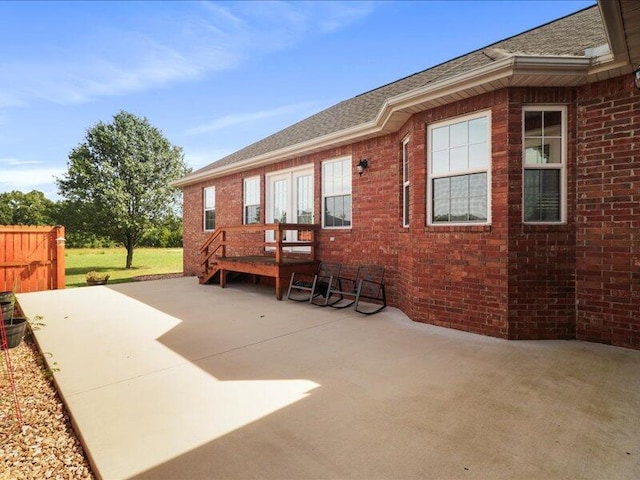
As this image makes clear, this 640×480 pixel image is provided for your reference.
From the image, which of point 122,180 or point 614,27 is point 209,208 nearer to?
point 122,180

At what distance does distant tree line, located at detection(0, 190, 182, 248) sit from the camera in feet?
56.8

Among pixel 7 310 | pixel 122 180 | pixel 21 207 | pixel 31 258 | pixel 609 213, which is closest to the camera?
pixel 609 213

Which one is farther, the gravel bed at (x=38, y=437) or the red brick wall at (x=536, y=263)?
the red brick wall at (x=536, y=263)

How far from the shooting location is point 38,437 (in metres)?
2.41

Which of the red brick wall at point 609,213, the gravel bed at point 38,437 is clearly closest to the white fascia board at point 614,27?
the red brick wall at point 609,213

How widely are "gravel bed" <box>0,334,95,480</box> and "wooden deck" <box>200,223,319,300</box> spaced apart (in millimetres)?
4566

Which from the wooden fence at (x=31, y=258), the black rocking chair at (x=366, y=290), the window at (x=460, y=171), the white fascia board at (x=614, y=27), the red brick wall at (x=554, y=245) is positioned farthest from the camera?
the wooden fence at (x=31, y=258)

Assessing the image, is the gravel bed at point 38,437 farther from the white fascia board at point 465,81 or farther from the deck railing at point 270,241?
the white fascia board at point 465,81

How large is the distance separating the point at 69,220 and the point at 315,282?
54.8ft

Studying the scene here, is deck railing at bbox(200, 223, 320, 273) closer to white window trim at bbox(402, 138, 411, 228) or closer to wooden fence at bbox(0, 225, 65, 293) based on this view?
white window trim at bbox(402, 138, 411, 228)

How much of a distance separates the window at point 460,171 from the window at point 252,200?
20.3 feet

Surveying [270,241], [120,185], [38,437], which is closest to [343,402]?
[38,437]

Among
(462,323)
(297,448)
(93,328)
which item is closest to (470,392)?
(297,448)

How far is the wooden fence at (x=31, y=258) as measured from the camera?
880 centimetres
